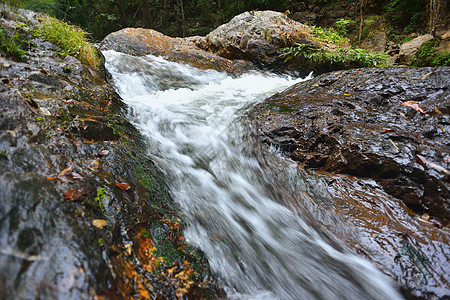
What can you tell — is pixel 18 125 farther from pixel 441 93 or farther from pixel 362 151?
pixel 441 93

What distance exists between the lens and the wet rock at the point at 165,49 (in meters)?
7.70

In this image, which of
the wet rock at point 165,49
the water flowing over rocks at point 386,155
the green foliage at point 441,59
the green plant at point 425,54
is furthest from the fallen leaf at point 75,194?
the green plant at point 425,54

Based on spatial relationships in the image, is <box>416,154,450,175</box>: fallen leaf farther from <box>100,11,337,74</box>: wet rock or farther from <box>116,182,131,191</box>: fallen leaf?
<box>100,11,337,74</box>: wet rock

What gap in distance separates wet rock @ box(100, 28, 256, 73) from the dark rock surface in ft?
18.3

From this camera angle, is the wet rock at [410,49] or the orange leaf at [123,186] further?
the wet rock at [410,49]

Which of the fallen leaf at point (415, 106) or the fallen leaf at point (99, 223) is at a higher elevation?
the fallen leaf at point (415, 106)

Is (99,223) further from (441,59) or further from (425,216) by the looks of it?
(441,59)

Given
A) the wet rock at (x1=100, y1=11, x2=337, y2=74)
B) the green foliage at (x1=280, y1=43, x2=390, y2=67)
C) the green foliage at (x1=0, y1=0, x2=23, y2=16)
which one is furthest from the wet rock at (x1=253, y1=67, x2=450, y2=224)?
the green foliage at (x1=0, y1=0, x2=23, y2=16)

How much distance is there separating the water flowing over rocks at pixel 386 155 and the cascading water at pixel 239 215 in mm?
312

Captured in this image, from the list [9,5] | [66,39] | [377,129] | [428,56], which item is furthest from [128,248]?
[428,56]

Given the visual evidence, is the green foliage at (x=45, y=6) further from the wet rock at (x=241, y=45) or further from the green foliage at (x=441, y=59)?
the green foliage at (x=441, y=59)

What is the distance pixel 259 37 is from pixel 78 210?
27.7 feet

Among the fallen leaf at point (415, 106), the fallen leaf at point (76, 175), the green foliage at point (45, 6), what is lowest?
the fallen leaf at point (76, 175)

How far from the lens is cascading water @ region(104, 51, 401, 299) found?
1.80 meters
